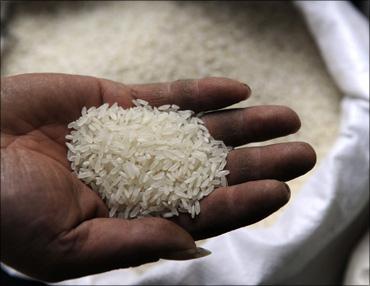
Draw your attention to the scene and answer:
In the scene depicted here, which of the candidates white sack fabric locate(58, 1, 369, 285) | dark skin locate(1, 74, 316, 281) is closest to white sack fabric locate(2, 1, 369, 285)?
white sack fabric locate(58, 1, 369, 285)

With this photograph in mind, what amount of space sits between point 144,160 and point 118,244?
4.5 inches

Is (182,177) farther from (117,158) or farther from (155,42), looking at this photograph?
(155,42)

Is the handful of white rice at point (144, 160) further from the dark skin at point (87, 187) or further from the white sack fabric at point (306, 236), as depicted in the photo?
the white sack fabric at point (306, 236)

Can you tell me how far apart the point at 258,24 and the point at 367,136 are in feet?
1.11

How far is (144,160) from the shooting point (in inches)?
24.9

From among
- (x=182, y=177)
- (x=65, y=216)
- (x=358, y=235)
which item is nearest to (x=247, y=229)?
(x=358, y=235)

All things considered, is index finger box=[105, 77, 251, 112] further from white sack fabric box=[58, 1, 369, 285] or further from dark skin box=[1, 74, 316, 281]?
white sack fabric box=[58, 1, 369, 285]

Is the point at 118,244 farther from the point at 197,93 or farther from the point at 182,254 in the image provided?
the point at 197,93

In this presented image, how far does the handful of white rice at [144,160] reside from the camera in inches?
24.5

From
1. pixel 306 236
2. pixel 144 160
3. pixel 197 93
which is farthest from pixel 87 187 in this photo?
pixel 306 236

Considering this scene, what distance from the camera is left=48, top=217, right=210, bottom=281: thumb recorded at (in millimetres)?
551

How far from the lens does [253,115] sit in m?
0.67

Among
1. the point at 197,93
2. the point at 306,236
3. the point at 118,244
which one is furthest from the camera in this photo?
the point at 306,236

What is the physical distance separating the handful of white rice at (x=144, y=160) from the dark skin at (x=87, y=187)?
0.02 m
